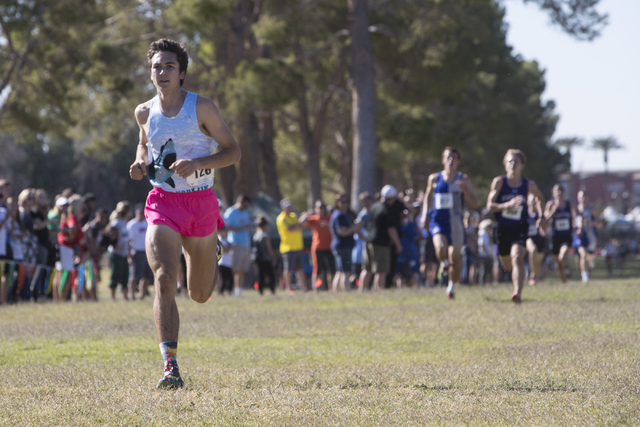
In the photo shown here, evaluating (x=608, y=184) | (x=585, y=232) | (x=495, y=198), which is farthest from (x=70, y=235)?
(x=608, y=184)

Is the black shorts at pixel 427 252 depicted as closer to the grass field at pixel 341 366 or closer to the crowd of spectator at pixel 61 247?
the crowd of spectator at pixel 61 247

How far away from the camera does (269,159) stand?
3086 cm

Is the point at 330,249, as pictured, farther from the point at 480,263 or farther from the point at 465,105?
the point at 465,105

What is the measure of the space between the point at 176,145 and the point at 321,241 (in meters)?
12.2

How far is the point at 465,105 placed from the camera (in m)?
38.6

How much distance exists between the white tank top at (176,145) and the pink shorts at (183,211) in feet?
0.18

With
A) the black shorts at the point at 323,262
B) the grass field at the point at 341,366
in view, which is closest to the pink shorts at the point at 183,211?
the grass field at the point at 341,366

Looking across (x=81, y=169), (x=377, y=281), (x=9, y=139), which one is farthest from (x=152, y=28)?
(x=81, y=169)

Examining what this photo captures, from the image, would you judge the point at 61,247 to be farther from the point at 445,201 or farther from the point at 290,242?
the point at 445,201

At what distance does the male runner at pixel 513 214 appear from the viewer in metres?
11.3

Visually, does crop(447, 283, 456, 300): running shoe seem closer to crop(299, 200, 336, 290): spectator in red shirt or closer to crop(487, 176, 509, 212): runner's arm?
crop(487, 176, 509, 212): runner's arm

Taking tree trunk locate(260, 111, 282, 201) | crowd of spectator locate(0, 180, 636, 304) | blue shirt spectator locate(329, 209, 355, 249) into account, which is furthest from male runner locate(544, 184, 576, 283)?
tree trunk locate(260, 111, 282, 201)

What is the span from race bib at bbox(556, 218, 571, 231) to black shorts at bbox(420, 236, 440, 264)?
366 centimetres

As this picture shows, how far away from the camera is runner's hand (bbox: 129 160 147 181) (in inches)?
224
